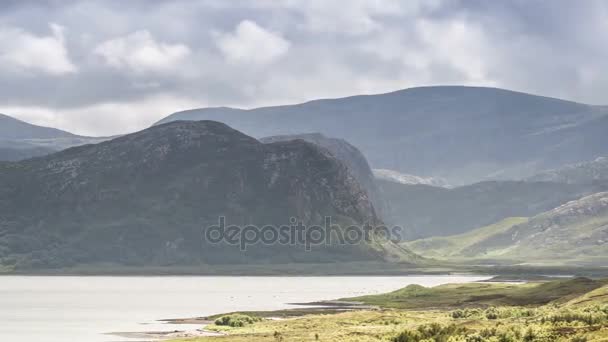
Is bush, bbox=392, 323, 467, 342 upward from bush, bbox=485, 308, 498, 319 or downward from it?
downward

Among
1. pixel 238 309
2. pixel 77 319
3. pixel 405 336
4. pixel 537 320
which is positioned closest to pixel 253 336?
pixel 405 336

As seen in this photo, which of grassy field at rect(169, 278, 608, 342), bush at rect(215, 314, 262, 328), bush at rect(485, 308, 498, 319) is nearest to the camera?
grassy field at rect(169, 278, 608, 342)

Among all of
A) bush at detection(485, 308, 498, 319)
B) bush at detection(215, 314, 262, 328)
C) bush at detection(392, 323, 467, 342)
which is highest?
bush at detection(485, 308, 498, 319)

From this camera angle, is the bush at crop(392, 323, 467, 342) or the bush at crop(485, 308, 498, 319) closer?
the bush at crop(392, 323, 467, 342)

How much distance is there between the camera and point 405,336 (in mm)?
91250

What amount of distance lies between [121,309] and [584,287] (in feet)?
259

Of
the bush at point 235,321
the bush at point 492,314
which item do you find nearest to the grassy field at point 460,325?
the bush at point 492,314

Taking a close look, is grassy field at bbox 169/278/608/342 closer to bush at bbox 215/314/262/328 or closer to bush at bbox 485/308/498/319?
bush at bbox 485/308/498/319

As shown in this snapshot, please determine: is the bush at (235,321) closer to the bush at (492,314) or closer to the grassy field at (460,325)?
the grassy field at (460,325)

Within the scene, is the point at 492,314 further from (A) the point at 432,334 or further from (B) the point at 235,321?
(A) the point at 432,334

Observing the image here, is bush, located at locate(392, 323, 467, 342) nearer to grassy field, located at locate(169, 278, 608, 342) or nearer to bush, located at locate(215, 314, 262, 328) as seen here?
grassy field, located at locate(169, 278, 608, 342)

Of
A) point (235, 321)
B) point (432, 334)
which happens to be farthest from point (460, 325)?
point (235, 321)

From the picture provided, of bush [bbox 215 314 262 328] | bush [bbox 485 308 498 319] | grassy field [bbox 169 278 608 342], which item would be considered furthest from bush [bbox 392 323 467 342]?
bush [bbox 215 314 262 328]

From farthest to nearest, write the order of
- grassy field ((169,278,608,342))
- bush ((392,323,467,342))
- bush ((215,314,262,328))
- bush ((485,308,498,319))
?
bush ((215,314,262,328)) < bush ((485,308,498,319)) < bush ((392,323,467,342)) < grassy field ((169,278,608,342))
